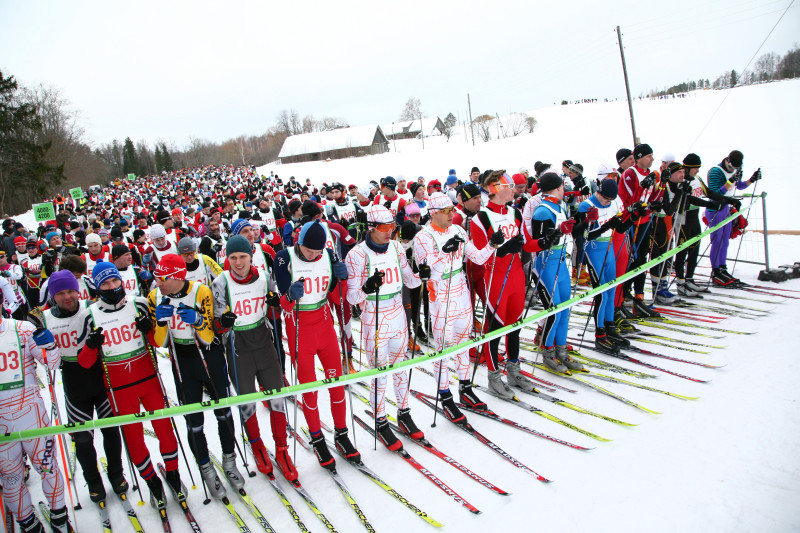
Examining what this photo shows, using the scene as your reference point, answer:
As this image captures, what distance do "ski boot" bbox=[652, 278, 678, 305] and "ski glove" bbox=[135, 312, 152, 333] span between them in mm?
7410

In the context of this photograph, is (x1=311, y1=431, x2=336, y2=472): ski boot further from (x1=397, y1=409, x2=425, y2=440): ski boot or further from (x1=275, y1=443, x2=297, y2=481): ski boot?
(x1=397, y1=409, x2=425, y2=440): ski boot

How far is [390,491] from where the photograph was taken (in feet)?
12.2

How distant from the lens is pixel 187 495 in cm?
395

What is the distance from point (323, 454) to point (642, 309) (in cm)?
552

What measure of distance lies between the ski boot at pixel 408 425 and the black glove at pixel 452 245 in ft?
5.67

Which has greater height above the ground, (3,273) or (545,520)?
(3,273)

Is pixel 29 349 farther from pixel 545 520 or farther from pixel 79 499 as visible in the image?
pixel 545 520

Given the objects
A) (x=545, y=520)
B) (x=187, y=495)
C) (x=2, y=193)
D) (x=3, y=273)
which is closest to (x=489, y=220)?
(x=545, y=520)

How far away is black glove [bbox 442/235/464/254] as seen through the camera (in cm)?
425

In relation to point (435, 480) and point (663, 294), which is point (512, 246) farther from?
point (663, 294)

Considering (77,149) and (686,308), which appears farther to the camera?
(77,149)

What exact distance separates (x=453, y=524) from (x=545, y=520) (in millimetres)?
691

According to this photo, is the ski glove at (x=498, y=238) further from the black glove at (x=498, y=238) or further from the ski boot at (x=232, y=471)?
the ski boot at (x=232, y=471)

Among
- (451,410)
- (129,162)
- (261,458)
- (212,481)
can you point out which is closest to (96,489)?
(212,481)
